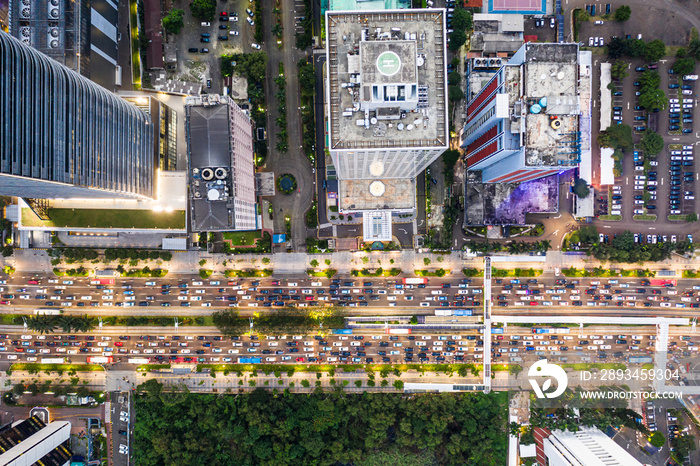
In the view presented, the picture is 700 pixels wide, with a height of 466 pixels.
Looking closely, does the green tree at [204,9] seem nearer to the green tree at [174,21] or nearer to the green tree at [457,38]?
the green tree at [174,21]

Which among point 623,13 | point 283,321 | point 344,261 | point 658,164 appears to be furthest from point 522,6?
point 283,321

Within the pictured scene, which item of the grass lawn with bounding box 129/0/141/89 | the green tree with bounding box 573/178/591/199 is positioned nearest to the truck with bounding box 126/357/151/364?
the grass lawn with bounding box 129/0/141/89

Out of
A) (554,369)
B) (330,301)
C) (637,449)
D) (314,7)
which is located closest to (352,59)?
(314,7)

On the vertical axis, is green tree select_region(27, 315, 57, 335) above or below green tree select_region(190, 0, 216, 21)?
below

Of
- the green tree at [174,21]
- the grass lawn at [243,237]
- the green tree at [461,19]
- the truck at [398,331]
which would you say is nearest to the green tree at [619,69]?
the green tree at [461,19]

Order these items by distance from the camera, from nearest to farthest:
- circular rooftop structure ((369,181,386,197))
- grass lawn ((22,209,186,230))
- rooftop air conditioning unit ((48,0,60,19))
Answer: rooftop air conditioning unit ((48,0,60,19)) < grass lawn ((22,209,186,230)) < circular rooftop structure ((369,181,386,197))

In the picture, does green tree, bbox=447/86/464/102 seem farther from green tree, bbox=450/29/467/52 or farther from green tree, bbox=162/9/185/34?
green tree, bbox=162/9/185/34
